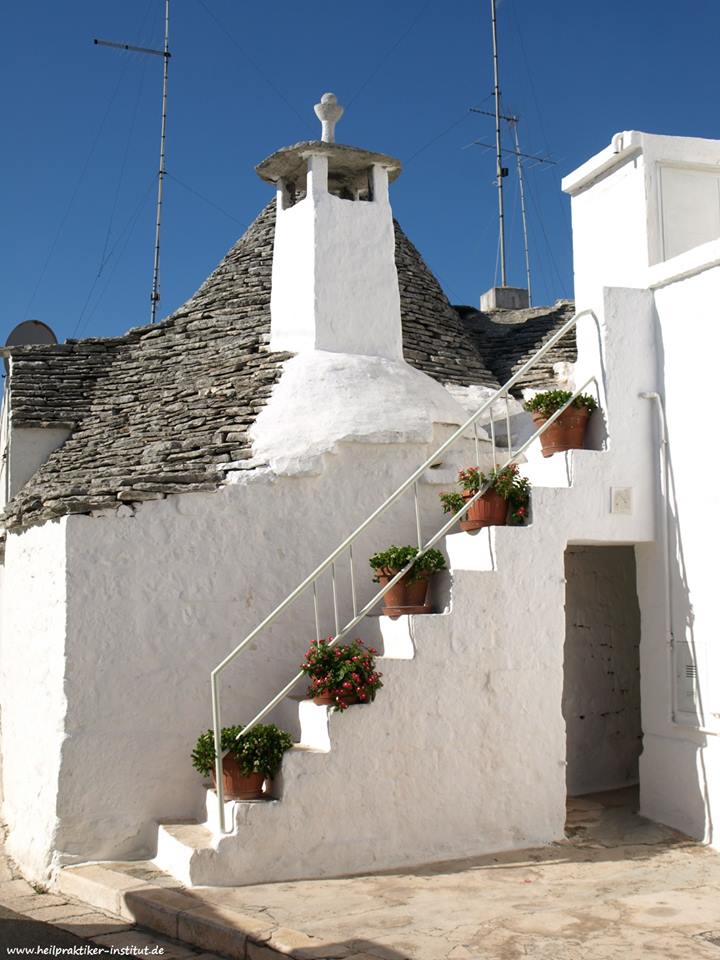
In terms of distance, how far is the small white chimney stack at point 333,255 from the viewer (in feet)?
37.9

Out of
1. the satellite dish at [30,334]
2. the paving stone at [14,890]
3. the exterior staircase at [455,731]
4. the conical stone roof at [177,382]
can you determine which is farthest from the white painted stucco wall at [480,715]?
the satellite dish at [30,334]

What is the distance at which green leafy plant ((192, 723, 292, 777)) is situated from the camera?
8.10 m

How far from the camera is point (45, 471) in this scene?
11375 millimetres

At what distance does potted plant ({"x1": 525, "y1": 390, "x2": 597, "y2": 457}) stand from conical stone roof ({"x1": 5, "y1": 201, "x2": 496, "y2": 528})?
110 inches

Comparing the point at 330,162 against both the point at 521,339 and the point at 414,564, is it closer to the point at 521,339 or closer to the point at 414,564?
the point at 521,339

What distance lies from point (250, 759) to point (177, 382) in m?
4.94

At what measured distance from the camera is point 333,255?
38.5ft

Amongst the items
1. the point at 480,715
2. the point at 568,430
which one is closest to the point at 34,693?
the point at 480,715

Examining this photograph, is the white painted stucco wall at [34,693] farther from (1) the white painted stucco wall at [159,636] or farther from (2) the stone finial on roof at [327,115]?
(2) the stone finial on roof at [327,115]

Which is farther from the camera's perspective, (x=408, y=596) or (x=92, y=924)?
(x=408, y=596)

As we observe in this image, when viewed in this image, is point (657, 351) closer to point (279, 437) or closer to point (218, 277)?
point (279, 437)

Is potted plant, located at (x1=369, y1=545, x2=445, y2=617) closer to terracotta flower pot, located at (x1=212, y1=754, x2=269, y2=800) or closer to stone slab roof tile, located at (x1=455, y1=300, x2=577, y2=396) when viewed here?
terracotta flower pot, located at (x1=212, y1=754, x2=269, y2=800)

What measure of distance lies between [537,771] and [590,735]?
253 centimetres

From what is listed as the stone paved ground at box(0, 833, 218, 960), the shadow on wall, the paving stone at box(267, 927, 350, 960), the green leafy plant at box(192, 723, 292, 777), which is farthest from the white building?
the paving stone at box(267, 927, 350, 960)
